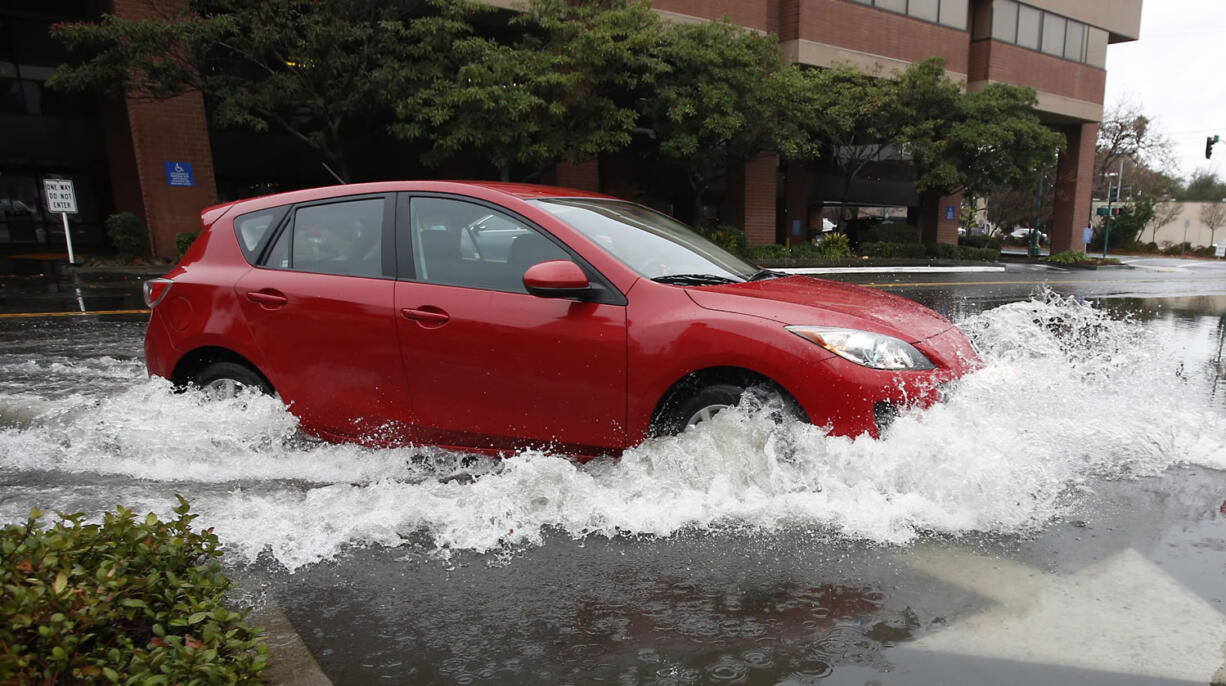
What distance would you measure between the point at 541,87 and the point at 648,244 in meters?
14.4

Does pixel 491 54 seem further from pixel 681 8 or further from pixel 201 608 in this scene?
pixel 201 608

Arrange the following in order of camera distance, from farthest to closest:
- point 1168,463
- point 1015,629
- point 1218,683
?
point 1168,463
point 1015,629
point 1218,683

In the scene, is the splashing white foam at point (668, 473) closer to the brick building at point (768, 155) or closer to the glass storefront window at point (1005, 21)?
the brick building at point (768, 155)

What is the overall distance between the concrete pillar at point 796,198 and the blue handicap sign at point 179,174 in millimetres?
21504

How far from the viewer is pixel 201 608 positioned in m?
2.00

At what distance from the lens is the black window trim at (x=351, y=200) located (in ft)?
12.8

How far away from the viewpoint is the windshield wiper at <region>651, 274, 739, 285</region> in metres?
3.71

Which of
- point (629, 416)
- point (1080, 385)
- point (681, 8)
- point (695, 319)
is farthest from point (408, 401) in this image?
point (681, 8)

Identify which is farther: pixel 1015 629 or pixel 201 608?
pixel 1015 629

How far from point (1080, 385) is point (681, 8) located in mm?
21094

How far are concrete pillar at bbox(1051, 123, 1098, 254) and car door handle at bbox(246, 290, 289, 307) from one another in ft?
133

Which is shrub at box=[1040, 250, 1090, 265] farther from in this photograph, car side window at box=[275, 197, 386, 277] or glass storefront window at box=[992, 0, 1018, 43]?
car side window at box=[275, 197, 386, 277]

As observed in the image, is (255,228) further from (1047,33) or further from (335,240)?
(1047,33)

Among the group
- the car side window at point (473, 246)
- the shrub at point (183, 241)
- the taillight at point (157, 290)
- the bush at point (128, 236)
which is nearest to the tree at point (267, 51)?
the shrub at point (183, 241)
